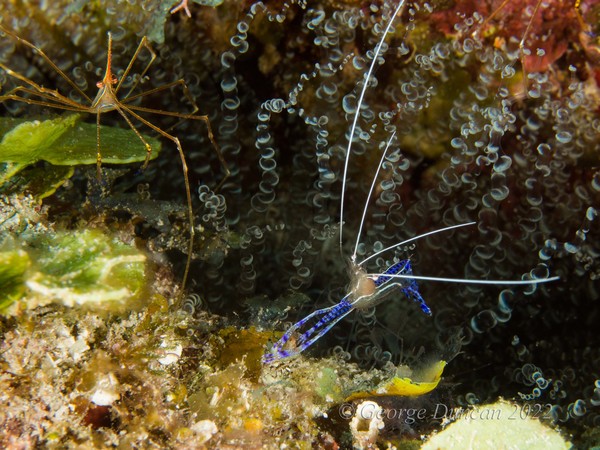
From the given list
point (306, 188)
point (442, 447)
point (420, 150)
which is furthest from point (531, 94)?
point (442, 447)

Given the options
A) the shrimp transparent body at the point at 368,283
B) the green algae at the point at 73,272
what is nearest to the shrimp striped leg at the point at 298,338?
the shrimp transparent body at the point at 368,283

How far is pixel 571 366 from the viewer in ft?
10.3

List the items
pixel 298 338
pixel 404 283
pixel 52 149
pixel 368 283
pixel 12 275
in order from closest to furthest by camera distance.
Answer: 1. pixel 12 275
2. pixel 298 338
3. pixel 52 149
4. pixel 368 283
5. pixel 404 283

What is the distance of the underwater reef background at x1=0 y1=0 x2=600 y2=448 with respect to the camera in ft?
9.02

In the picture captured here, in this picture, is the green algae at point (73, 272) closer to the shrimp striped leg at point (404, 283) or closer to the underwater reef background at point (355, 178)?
the underwater reef background at point (355, 178)

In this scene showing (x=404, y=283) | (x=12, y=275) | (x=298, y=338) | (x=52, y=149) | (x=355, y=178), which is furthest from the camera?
(x=355, y=178)

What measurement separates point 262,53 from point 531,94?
181 centimetres

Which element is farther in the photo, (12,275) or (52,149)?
(52,149)

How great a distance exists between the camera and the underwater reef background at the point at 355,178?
2.75m

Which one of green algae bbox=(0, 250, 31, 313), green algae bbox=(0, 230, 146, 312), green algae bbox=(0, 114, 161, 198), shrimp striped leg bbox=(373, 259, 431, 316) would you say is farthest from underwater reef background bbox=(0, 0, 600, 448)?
green algae bbox=(0, 250, 31, 313)

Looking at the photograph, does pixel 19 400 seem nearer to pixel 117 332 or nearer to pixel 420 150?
pixel 117 332

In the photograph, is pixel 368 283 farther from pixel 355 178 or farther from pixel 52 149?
pixel 52 149

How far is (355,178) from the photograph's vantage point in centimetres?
327

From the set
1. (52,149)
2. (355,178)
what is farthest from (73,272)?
(355,178)
